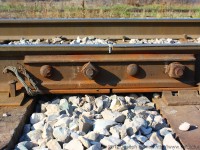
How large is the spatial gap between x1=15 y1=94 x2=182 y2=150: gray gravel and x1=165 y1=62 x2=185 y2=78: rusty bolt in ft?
1.37

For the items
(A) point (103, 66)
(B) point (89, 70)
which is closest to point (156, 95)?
(A) point (103, 66)

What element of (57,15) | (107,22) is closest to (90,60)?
(107,22)

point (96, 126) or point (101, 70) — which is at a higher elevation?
point (101, 70)

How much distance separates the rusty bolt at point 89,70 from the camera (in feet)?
12.3

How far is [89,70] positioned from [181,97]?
107 cm

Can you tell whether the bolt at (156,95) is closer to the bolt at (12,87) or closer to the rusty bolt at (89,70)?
the rusty bolt at (89,70)

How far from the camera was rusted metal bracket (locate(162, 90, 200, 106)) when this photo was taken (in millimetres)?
3670

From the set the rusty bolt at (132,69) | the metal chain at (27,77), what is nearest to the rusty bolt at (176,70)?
the rusty bolt at (132,69)

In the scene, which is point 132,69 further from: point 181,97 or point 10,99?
point 10,99

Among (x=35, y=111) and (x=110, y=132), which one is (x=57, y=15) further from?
(x=110, y=132)

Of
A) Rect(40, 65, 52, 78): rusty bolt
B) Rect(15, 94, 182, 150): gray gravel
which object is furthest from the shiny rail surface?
Rect(15, 94, 182, 150): gray gravel

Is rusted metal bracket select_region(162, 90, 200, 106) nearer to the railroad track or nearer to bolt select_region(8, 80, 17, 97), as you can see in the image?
the railroad track

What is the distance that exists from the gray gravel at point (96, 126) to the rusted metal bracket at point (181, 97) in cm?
19

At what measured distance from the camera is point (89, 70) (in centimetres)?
376
